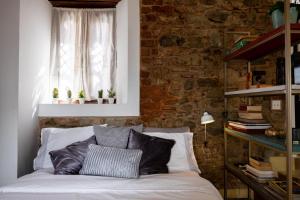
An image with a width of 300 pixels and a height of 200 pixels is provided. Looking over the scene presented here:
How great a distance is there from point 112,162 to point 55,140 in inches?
33.7

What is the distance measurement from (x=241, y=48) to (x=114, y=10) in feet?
6.36

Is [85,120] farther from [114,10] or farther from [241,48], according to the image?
[241,48]

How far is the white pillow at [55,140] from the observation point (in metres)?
2.63

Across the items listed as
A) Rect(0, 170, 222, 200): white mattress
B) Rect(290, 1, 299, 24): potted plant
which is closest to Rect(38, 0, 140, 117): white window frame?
Rect(0, 170, 222, 200): white mattress

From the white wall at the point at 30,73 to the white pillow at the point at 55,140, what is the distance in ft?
0.79

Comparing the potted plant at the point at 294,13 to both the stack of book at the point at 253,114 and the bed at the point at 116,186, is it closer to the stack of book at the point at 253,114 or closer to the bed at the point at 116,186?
the stack of book at the point at 253,114

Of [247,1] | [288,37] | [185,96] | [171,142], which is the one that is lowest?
[171,142]

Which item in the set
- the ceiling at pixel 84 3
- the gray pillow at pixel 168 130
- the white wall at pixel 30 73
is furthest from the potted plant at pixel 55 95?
the gray pillow at pixel 168 130

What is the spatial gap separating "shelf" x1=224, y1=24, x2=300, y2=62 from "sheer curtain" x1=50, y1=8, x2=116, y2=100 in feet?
5.34

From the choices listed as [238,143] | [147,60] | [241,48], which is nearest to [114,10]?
[147,60]

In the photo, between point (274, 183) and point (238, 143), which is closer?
point (274, 183)

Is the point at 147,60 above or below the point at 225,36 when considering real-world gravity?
below

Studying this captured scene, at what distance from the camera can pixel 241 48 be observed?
2.56 metres

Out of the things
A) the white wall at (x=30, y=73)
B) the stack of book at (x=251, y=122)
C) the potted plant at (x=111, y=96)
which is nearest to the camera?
the stack of book at (x=251, y=122)
